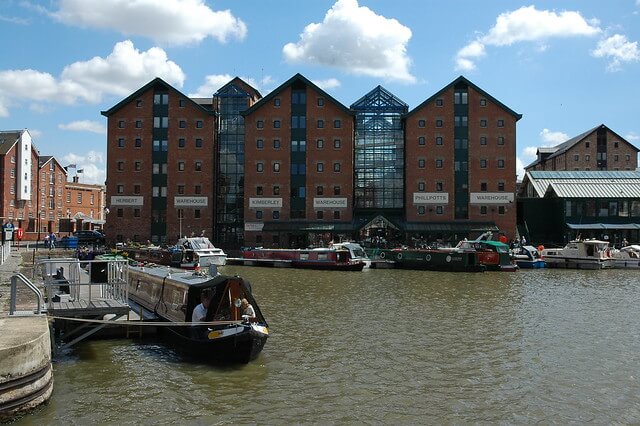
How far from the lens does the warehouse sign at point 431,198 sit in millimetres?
71125

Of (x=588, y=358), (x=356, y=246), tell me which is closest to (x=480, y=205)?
(x=356, y=246)

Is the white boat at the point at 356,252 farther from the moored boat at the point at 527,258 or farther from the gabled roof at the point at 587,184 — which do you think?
the gabled roof at the point at 587,184

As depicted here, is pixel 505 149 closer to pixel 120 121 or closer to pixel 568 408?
pixel 120 121

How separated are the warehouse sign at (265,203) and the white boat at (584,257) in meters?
31.3

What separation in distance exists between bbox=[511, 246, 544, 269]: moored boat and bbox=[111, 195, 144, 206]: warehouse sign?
4438 cm

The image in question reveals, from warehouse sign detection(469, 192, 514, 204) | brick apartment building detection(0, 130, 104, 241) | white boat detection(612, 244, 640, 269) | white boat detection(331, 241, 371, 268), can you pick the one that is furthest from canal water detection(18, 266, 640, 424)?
brick apartment building detection(0, 130, 104, 241)

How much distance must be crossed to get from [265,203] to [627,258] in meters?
39.5

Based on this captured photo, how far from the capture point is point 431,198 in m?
71.2

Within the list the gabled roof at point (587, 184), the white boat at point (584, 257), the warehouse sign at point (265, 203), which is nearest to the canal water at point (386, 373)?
the white boat at point (584, 257)

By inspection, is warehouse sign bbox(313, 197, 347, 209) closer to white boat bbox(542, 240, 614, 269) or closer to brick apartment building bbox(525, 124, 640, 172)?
white boat bbox(542, 240, 614, 269)

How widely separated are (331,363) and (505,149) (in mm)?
59502

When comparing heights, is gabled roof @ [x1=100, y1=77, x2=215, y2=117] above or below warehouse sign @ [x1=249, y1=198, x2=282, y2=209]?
→ above

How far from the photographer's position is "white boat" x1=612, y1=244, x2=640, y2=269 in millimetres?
55406

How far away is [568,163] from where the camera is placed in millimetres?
100125
